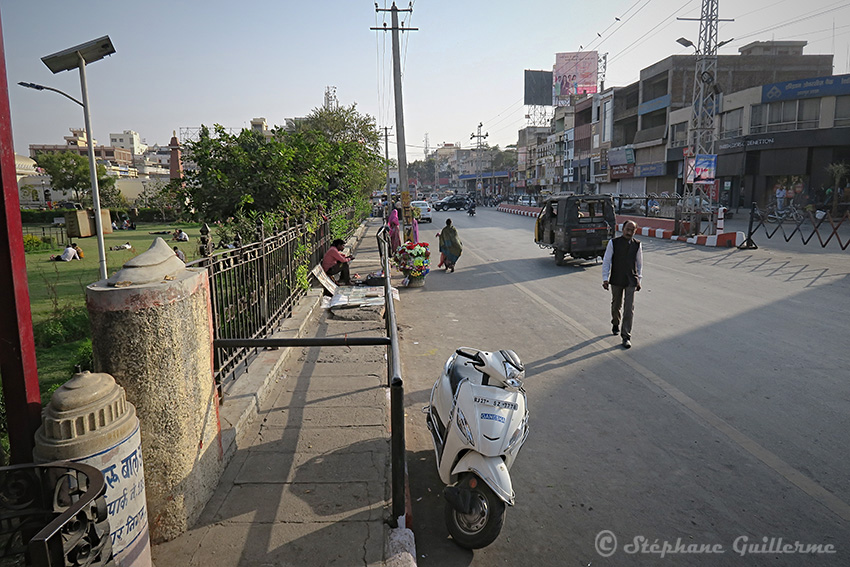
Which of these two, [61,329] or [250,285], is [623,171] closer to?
[61,329]

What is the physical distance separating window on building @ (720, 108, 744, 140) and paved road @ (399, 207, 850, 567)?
33.2m

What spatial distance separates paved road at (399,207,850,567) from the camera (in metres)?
3.61

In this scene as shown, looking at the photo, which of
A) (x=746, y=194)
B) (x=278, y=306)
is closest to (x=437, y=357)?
(x=278, y=306)

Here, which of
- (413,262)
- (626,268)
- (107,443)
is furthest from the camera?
(413,262)

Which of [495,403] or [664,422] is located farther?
[664,422]

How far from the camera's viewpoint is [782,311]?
934cm

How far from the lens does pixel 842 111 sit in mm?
34781

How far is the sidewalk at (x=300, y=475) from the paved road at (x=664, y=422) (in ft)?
1.29

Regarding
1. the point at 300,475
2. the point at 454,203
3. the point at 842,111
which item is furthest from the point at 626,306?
the point at 454,203

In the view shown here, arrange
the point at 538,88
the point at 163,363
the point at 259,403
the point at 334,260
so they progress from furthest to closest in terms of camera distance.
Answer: the point at 538,88 < the point at 334,260 < the point at 259,403 < the point at 163,363

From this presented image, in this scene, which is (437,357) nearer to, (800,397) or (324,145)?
(800,397)

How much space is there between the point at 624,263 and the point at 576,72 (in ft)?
252

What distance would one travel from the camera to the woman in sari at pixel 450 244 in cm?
1478

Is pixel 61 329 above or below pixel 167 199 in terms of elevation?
below
